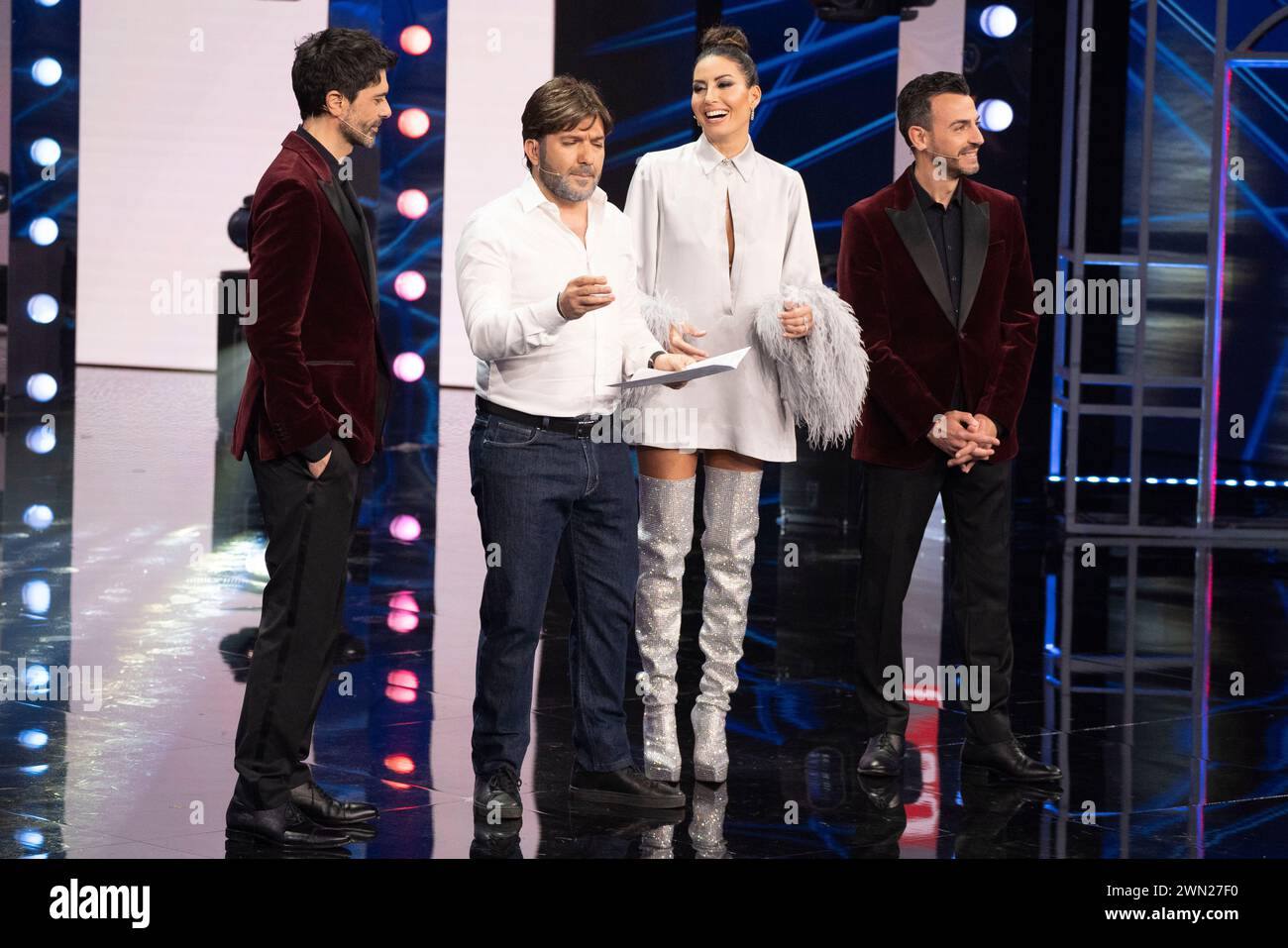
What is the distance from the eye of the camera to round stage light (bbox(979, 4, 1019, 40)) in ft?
28.2

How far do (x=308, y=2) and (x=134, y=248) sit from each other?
2235 mm

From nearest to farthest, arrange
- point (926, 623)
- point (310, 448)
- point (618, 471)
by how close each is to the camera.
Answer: point (310, 448)
point (618, 471)
point (926, 623)

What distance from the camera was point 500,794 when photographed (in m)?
3.50

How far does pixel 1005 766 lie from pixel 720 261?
1.34m

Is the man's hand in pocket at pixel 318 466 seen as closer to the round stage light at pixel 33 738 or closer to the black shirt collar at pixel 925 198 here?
the round stage light at pixel 33 738

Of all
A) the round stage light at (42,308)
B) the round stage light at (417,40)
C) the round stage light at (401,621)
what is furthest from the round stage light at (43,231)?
the round stage light at (401,621)

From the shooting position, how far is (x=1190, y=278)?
9977 millimetres

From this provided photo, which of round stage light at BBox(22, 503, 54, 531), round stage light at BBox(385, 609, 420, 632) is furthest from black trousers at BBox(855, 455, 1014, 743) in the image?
round stage light at BBox(22, 503, 54, 531)

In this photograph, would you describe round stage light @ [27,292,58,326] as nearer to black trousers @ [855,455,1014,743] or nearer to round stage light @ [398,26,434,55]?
round stage light @ [398,26,434,55]

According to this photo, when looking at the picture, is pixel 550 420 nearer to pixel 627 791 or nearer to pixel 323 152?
pixel 323 152

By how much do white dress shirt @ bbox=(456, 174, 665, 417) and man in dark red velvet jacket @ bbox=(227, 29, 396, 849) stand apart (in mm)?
228

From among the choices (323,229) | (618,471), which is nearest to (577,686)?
(618,471)
